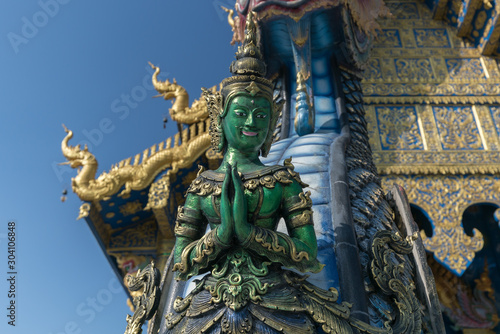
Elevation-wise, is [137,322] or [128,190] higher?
[128,190]

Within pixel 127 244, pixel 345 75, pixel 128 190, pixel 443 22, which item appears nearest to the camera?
pixel 345 75

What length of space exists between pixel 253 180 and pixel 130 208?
3.21 meters

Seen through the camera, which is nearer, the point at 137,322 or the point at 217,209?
the point at 217,209

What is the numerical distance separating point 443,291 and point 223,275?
3.45 metres

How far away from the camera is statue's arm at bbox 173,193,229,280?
47.1 inches

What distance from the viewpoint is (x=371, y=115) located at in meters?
4.51

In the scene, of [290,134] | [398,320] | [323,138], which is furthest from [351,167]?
[398,320]

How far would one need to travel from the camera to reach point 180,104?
172 inches

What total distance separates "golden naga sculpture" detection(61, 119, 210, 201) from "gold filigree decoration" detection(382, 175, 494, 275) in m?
1.65

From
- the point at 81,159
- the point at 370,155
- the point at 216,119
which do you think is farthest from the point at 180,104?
the point at 216,119

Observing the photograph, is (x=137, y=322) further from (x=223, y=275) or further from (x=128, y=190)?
(x=128, y=190)

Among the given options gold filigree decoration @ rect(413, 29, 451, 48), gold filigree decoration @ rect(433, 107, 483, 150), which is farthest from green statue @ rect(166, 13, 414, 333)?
gold filigree decoration @ rect(413, 29, 451, 48)

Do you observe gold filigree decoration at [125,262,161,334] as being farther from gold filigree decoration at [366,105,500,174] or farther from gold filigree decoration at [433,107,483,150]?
gold filigree decoration at [433,107,483,150]

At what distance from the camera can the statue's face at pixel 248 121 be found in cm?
137
